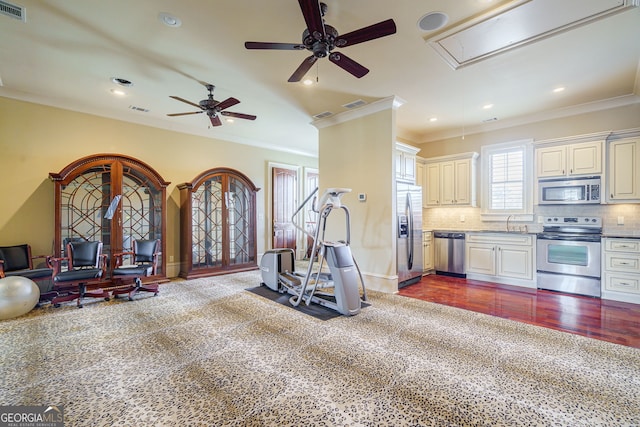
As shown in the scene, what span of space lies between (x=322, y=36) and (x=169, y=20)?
5.09 ft

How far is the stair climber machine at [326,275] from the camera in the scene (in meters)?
3.58

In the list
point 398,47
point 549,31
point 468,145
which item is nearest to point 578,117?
point 468,145

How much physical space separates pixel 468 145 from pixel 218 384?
6.19 meters

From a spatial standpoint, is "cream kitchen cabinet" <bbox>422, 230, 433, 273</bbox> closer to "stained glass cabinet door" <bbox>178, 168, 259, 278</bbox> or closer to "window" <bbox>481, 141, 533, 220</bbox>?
"window" <bbox>481, 141, 533, 220</bbox>

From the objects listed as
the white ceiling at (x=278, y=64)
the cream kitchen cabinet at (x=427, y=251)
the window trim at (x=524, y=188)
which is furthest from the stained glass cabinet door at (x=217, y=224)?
the window trim at (x=524, y=188)

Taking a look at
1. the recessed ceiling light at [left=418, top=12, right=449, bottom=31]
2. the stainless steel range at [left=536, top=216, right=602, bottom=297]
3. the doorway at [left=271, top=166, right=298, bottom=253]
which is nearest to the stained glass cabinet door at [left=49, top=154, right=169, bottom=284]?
the doorway at [left=271, top=166, right=298, bottom=253]

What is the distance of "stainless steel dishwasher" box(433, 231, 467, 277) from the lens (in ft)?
18.8

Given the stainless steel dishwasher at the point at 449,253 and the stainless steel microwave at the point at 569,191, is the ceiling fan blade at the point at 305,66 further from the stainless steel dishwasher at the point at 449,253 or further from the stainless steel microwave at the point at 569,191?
the stainless steel microwave at the point at 569,191

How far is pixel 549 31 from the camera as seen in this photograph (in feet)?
9.51

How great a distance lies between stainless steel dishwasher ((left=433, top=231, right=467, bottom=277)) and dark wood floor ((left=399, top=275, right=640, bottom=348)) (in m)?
0.48

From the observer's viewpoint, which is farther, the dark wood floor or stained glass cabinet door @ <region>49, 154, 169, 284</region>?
stained glass cabinet door @ <region>49, 154, 169, 284</region>

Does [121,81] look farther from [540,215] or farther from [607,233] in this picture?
[607,233]

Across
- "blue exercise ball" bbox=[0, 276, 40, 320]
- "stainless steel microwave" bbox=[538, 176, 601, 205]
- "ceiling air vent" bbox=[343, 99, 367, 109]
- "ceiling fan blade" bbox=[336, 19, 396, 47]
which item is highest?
"ceiling air vent" bbox=[343, 99, 367, 109]

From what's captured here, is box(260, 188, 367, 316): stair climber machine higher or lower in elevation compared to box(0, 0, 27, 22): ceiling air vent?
lower
